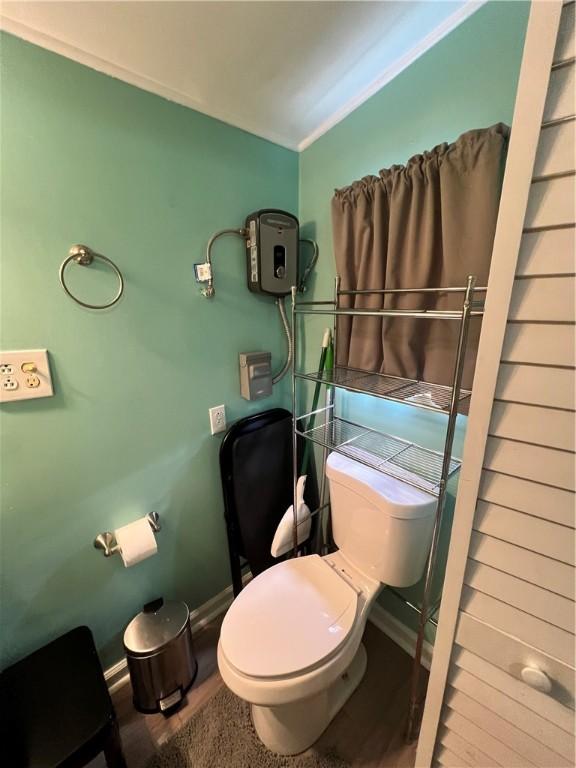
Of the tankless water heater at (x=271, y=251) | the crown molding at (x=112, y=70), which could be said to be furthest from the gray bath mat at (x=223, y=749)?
the crown molding at (x=112, y=70)

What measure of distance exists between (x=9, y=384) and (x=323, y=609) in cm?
126

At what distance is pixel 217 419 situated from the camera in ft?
4.38

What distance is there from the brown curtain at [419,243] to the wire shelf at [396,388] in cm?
3

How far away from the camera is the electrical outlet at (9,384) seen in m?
0.84

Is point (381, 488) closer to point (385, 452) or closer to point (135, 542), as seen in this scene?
point (385, 452)

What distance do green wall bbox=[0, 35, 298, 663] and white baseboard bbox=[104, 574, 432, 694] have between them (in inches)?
3.5

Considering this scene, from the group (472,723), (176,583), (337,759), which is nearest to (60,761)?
(176,583)

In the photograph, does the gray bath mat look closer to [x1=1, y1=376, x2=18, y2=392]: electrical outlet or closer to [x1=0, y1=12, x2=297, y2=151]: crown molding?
[x1=1, y1=376, x2=18, y2=392]: electrical outlet

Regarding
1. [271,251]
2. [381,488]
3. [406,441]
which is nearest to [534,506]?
[381,488]

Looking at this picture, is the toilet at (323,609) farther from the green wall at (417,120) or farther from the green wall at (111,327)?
the green wall at (111,327)

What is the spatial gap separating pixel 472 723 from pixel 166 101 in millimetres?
2090

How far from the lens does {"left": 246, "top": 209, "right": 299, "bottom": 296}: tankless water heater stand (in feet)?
3.95

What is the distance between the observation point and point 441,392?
98 cm

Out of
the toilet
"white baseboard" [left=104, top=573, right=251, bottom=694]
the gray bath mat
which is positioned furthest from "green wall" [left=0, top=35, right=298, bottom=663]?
the toilet
